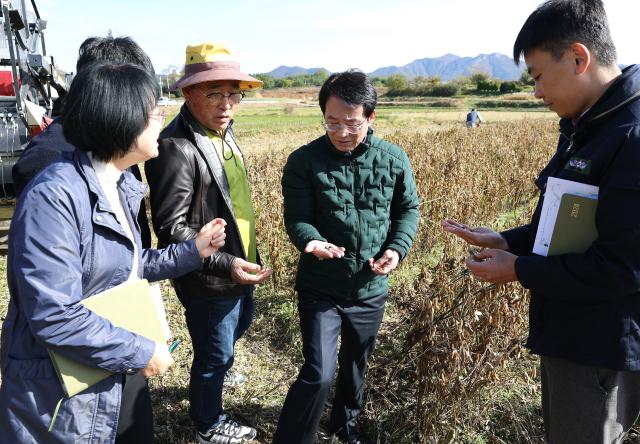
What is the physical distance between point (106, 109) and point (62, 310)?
1.77 ft

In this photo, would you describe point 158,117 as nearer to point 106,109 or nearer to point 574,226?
point 106,109

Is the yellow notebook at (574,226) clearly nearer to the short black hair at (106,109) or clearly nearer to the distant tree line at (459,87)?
the short black hair at (106,109)

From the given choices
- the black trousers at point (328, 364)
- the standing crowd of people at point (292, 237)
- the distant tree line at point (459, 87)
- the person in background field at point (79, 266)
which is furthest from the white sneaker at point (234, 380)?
the distant tree line at point (459, 87)

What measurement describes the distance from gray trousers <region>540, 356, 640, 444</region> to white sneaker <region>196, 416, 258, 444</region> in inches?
56.1

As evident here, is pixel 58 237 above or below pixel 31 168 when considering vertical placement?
below

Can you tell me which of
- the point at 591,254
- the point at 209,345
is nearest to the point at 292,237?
the point at 209,345

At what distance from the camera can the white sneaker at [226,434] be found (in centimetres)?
229

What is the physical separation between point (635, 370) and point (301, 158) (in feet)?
4.57

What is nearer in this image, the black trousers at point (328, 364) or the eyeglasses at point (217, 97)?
the black trousers at point (328, 364)

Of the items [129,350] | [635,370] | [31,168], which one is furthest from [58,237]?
[635,370]

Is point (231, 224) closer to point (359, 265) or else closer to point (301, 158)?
point (301, 158)

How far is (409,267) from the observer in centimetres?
456

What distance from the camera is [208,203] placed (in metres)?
2.06

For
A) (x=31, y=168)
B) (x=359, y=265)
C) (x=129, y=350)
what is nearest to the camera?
(x=129, y=350)
